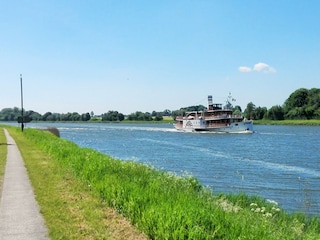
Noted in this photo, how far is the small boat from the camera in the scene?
3452 inches

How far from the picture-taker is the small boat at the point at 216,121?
288 ft

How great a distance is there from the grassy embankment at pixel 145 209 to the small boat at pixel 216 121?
74.3 m

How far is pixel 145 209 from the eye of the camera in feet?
26.3

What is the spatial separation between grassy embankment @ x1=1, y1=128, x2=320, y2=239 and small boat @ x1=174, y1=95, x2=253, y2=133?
7426 cm

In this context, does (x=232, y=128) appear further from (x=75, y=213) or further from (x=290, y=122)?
(x=75, y=213)

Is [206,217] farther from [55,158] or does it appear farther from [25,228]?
[55,158]

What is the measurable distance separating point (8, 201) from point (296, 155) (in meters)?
32.1

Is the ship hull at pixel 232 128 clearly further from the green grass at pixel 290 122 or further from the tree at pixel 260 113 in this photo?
the tree at pixel 260 113

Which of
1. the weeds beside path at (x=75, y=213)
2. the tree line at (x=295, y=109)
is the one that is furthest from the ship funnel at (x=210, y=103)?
the weeds beside path at (x=75, y=213)

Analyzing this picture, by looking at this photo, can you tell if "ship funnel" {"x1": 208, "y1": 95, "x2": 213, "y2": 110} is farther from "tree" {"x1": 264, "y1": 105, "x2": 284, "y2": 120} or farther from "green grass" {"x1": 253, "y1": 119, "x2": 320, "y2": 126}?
"tree" {"x1": 264, "y1": 105, "x2": 284, "y2": 120}

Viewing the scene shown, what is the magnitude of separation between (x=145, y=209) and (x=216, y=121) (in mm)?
84317

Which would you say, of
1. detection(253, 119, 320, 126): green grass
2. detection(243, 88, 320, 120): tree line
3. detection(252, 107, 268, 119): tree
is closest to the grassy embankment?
detection(253, 119, 320, 126): green grass

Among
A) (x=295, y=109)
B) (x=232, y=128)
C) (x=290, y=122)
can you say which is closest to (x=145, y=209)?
(x=232, y=128)

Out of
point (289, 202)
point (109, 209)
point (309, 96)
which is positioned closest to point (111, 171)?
point (109, 209)
